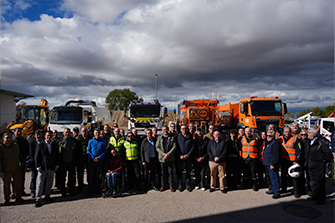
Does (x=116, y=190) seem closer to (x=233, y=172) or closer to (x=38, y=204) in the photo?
(x=38, y=204)

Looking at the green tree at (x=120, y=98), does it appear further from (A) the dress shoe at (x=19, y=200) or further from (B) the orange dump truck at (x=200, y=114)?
(A) the dress shoe at (x=19, y=200)

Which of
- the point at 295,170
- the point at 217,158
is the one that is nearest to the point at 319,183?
the point at 295,170

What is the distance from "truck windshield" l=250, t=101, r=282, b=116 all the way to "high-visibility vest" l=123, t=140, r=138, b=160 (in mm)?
7520

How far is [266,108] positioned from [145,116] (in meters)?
7.51

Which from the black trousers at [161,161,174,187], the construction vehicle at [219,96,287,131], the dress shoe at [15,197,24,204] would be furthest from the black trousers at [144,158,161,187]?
the construction vehicle at [219,96,287,131]

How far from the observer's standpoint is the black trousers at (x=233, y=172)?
680 cm

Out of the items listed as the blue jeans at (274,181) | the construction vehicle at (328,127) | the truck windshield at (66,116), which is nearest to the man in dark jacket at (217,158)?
the blue jeans at (274,181)

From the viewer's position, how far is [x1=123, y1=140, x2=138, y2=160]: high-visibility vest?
6688 mm

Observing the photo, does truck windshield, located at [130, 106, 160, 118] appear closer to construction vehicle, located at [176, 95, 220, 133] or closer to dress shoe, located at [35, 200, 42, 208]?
construction vehicle, located at [176, 95, 220, 133]

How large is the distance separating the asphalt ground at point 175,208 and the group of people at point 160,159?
285 mm

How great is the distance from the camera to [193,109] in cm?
1502

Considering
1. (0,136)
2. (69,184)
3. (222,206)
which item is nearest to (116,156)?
(69,184)

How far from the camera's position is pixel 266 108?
11.9m

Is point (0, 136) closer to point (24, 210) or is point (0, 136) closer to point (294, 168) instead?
point (24, 210)
